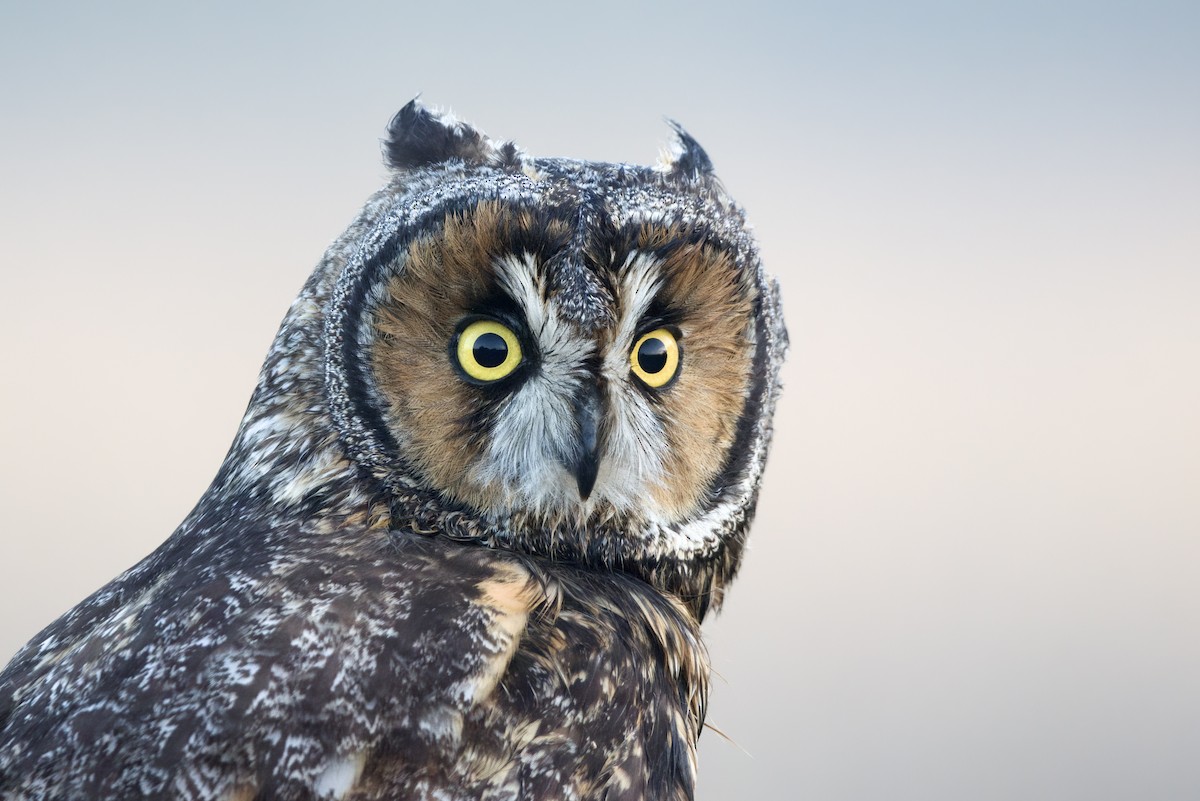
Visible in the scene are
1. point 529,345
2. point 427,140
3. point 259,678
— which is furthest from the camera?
point 427,140

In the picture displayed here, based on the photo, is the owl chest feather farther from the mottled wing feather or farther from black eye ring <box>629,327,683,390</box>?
black eye ring <box>629,327,683,390</box>

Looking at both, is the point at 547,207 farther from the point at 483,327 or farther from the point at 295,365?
the point at 295,365

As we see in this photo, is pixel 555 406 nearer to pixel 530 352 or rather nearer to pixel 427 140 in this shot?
pixel 530 352

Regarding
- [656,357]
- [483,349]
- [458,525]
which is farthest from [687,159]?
[458,525]

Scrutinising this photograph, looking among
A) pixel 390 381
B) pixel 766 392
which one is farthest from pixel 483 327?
pixel 766 392

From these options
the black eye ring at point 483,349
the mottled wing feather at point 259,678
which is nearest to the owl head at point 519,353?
the black eye ring at point 483,349

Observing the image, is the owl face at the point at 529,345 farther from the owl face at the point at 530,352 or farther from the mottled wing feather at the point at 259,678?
the mottled wing feather at the point at 259,678
